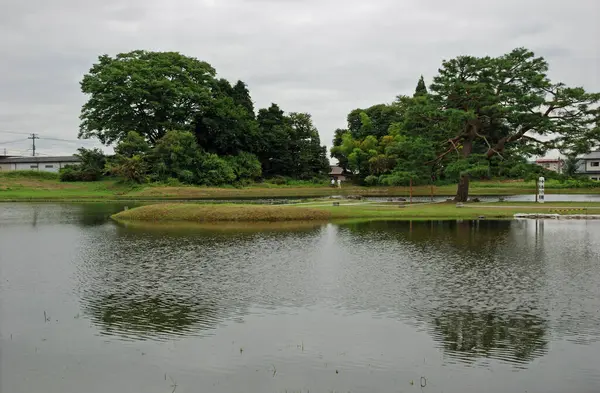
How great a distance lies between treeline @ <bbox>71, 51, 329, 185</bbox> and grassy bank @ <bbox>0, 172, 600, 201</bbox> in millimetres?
3135

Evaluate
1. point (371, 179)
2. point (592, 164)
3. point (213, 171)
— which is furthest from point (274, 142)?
point (592, 164)

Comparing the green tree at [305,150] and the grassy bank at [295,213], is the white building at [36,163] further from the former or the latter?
the grassy bank at [295,213]

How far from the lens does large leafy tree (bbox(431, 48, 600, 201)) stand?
149 feet

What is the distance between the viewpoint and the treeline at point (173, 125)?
74438 mm

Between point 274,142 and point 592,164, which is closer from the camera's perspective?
point 274,142

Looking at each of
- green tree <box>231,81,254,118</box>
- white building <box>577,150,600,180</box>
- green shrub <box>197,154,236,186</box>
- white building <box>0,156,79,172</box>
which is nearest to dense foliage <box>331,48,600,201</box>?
green shrub <box>197,154,236,186</box>

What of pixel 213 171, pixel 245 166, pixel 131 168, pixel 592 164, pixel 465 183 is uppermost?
pixel 592 164

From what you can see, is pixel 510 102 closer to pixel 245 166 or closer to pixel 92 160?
pixel 245 166

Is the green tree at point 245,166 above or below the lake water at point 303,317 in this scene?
above

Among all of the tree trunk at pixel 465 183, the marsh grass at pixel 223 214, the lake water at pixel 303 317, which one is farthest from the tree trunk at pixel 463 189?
the lake water at pixel 303 317

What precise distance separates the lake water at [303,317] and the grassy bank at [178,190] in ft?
139

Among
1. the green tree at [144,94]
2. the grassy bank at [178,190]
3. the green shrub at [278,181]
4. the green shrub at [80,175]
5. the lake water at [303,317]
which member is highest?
the green tree at [144,94]

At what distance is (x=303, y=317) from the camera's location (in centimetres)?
1402

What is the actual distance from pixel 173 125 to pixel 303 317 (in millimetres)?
68938
